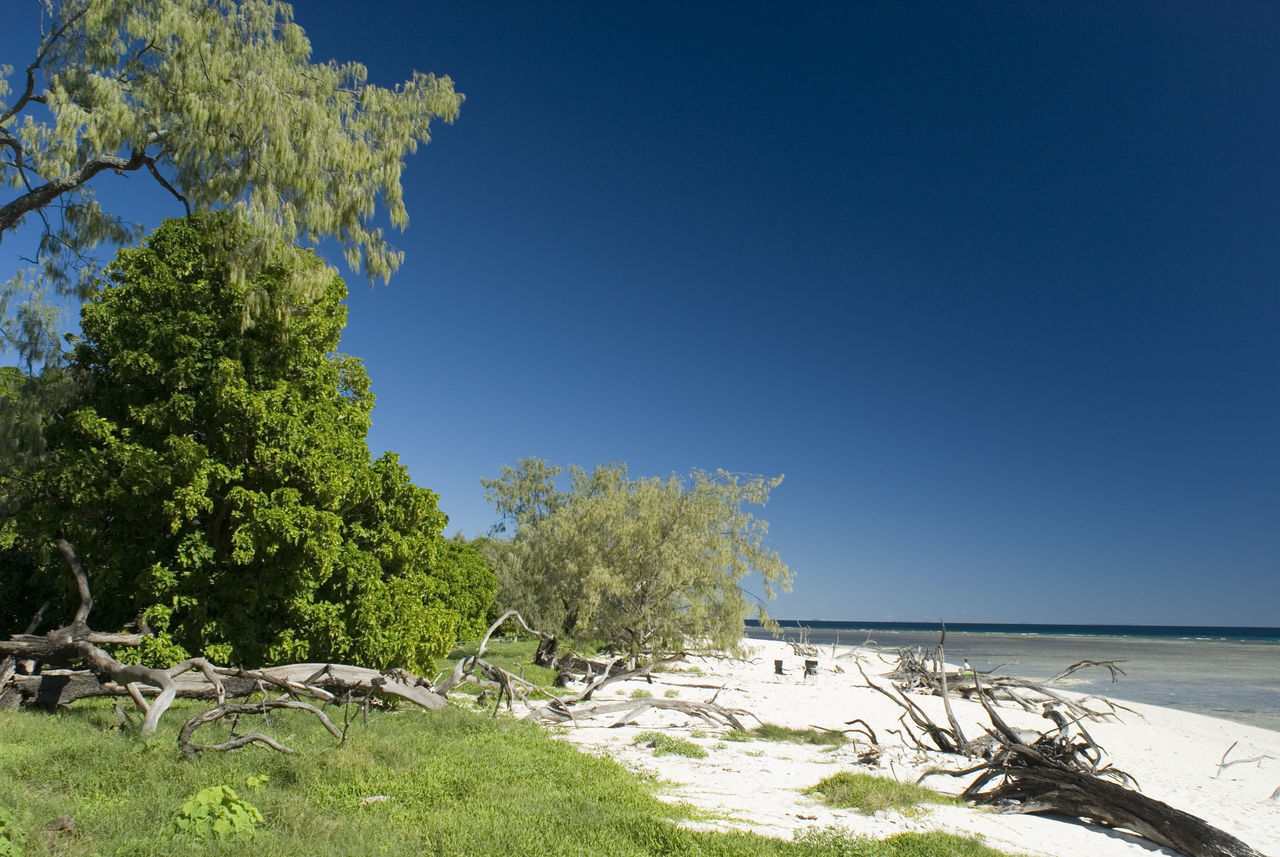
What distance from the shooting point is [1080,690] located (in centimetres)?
3288

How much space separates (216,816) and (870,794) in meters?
7.40

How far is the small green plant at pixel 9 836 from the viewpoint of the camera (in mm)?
4902

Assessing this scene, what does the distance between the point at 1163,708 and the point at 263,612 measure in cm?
2937

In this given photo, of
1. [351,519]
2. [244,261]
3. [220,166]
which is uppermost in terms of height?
[220,166]

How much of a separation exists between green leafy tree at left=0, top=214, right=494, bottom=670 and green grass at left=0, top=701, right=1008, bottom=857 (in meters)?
2.80

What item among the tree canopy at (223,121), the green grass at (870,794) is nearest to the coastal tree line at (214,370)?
the tree canopy at (223,121)

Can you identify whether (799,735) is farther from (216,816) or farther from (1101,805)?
(216,816)

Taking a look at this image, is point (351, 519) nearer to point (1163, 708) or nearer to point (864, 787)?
point (864, 787)

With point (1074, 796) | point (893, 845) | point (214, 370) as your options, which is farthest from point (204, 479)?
point (1074, 796)

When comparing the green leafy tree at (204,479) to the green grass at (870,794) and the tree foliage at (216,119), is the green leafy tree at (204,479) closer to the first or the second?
the tree foliage at (216,119)

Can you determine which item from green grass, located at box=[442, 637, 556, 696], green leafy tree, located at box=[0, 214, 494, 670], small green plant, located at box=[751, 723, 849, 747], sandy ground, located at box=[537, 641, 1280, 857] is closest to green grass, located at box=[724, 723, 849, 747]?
small green plant, located at box=[751, 723, 849, 747]

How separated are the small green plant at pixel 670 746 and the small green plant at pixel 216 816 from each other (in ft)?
24.1

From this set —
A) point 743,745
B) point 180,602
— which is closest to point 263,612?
point 180,602

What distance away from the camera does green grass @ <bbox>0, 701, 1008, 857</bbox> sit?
→ 601 centimetres
